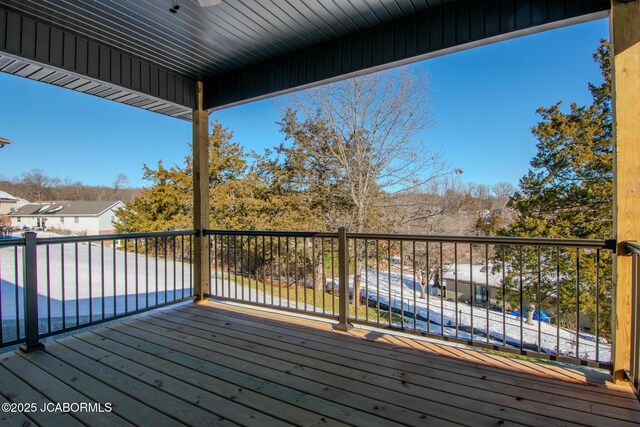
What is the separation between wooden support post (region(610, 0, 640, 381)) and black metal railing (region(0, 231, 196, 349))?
152 inches

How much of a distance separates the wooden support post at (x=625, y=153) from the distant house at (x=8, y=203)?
7081 mm

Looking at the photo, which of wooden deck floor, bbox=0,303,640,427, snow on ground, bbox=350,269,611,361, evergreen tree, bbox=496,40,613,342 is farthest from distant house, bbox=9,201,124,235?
evergreen tree, bbox=496,40,613,342

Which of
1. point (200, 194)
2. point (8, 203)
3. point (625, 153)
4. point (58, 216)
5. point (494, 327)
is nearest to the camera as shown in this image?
point (625, 153)

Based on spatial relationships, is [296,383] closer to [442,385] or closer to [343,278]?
[442,385]

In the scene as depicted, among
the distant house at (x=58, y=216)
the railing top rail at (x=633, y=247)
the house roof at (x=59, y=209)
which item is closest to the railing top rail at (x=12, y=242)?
the distant house at (x=58, y=216)

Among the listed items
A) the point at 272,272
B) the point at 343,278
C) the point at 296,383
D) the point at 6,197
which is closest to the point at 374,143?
the point at 272,272

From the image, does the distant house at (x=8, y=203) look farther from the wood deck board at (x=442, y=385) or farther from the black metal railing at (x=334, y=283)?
the wood deck board at (x=442, y=385)

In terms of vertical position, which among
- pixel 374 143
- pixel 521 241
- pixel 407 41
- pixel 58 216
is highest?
pixel 374 143

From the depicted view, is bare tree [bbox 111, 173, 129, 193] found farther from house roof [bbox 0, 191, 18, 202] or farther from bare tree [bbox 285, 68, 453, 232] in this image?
bare tree [bbox 285, 68, 453, 232]

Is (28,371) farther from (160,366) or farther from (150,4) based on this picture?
(150,4)

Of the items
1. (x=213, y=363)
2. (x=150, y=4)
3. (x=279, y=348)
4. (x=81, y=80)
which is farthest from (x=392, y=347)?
(x=81, y=80)

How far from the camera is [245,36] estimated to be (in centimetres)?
296

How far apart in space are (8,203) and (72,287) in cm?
235

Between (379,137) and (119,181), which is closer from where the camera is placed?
(379,137)
